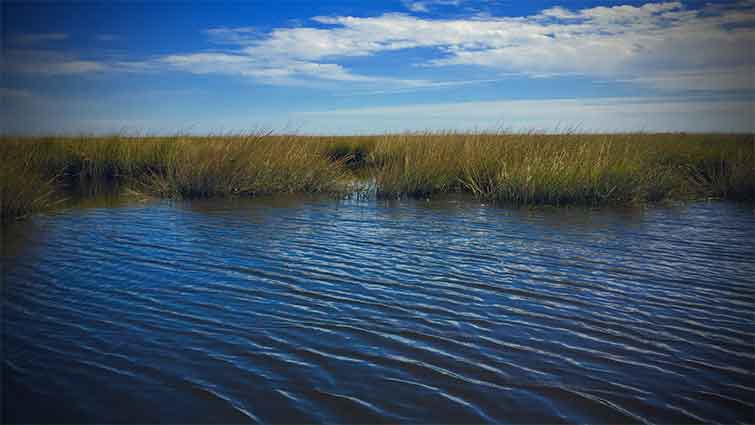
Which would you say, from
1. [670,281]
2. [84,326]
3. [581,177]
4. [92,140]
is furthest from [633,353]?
[92,140]

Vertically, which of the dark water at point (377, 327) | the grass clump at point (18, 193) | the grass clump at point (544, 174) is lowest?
the dark water at point (377, 327)

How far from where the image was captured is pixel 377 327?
12.4 ft

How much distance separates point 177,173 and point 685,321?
996cm

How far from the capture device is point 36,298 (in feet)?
14.4

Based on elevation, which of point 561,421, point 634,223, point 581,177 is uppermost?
point 581,177

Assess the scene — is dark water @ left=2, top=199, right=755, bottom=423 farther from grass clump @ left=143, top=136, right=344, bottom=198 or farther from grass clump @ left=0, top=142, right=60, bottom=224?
grass clump @ left=143, top=136, right=344, bottom=198

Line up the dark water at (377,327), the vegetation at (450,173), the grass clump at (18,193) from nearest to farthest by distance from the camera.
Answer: the dark water at (377,327) → the grass clump at (18,193) → the vegetation at (450,173)

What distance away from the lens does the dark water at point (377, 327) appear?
9.04 feet

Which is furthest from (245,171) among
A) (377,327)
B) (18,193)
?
(377,327)

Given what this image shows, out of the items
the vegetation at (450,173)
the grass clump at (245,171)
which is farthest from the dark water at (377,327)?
the grass clump at (245,171)

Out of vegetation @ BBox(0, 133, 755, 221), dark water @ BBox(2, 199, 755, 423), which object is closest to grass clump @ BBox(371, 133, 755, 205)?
vegetation @ BBox(0, 133, 755, 221)

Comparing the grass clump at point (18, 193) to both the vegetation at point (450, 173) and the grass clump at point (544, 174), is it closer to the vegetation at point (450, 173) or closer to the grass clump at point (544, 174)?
the vegetation at point (450, 173)

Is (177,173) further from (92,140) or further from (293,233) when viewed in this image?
(92,140)

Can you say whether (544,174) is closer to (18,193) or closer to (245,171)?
(245,171)
